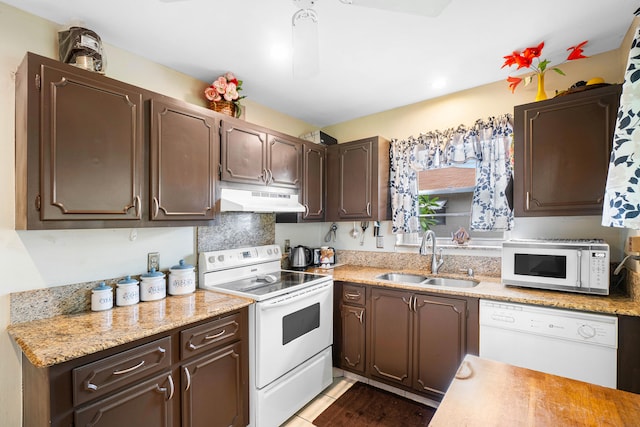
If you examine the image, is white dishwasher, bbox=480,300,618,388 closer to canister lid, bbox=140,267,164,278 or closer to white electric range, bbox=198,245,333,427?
white electric range, bbox=198,245,333,427

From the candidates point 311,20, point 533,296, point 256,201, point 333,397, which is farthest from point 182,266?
point 533,296

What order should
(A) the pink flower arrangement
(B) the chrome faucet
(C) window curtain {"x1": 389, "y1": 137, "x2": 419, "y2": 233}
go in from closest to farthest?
(A) the pink flower arrangement, (B) the chrome faucet, (C) window curtain {"x1": 389, "y1": 137, "x2": 419, "y2": 233}

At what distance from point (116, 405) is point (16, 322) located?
733 mm

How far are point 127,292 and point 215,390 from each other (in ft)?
2.59

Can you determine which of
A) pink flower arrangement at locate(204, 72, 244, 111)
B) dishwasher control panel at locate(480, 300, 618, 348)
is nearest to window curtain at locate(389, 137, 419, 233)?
dishwasher control panel at locate(480, 300, 618, 348)

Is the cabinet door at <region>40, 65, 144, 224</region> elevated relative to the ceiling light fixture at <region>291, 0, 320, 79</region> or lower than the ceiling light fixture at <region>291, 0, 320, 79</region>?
lower

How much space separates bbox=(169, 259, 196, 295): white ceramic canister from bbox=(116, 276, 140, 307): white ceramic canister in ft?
0.74

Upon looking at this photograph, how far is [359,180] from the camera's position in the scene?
9.68 ft

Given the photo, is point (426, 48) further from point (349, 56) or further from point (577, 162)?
point (577, 162)

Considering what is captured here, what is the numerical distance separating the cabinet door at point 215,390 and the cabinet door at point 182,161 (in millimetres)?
887

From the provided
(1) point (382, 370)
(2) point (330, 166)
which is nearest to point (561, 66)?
(2) point (330, 166)

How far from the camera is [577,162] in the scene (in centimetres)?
190

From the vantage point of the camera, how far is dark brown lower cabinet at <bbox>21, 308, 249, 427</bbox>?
1190mm

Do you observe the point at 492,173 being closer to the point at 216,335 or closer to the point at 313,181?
the point at 313,181
